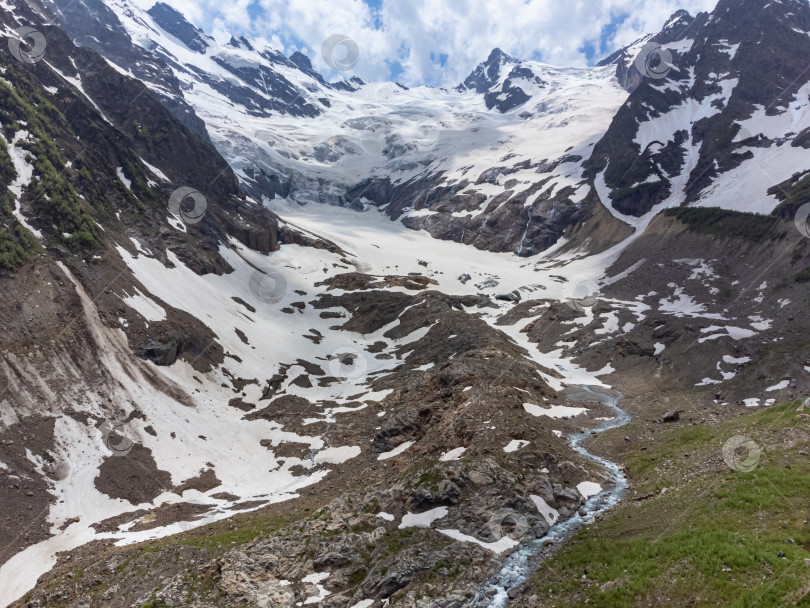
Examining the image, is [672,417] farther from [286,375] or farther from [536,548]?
[286,375]

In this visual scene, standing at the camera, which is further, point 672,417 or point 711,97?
point 711,97

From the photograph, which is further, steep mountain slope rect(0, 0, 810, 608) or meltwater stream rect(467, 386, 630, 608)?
steep mountain slope rect(0, 0, 810, 608)

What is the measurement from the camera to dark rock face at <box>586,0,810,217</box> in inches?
5281

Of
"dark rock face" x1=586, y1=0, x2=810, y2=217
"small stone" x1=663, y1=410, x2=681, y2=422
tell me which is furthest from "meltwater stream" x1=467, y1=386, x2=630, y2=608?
"dark rock face" x1=586, y1=0, x2=810, y2=217

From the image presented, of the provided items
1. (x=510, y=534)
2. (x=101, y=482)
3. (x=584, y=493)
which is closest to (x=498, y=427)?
(x=584, y=493)

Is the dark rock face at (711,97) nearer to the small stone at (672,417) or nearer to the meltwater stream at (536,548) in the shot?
the small stone at (672,417)

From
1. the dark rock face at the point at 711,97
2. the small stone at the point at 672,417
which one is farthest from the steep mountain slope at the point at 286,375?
the dark rock face at the point at 711,97

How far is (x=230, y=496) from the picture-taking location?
40406mm

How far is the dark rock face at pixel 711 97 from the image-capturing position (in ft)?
440

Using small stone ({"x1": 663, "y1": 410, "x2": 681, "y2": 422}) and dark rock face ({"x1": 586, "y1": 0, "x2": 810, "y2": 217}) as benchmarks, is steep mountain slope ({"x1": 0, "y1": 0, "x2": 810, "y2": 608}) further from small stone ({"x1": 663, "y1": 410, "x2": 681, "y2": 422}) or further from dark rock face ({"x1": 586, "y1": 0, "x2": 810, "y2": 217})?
dark rock face ({"x1": 586, "y1": 0, "x2": 810, "y2": 217})

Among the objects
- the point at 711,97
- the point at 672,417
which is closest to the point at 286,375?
the point at 672,417

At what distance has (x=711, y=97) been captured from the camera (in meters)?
157

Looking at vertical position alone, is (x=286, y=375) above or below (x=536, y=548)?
below

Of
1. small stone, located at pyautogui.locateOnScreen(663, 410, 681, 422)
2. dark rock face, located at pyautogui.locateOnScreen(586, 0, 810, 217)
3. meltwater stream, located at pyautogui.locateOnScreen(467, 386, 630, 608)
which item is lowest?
small stone, located at pyautogui.locateOnScreen(663, 410, 681, 422)
